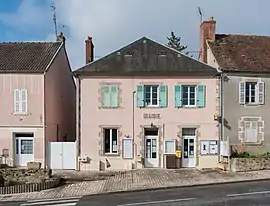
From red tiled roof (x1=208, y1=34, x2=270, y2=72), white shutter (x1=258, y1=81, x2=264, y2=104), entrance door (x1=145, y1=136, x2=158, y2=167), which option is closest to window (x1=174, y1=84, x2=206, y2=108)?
red tiled roof (x1=208, y1=34, x2=270, y2=72)

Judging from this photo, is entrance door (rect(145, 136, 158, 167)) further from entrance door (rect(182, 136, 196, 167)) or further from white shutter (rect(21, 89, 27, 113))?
white shutter (rect(21, 89, 27, 113))

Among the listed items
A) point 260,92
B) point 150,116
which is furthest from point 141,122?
point 260,92

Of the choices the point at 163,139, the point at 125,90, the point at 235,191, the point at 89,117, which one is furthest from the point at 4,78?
the point at 235,191

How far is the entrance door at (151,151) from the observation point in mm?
26438

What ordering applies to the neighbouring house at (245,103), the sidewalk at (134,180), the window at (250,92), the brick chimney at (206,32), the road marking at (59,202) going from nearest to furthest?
the road marking at (59,202) → the sidewalk at (134,180) → the neighbouring house at (245,103) → the window at (250,92) → the brick chimney at (206,32)

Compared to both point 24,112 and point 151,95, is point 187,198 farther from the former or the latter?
point 24,112

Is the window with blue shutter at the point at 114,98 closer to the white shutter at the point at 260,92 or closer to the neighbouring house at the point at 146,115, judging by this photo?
the neighbouring house at the point at 146,115

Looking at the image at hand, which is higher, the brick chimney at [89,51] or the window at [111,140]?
the brick chimney at [89,51]

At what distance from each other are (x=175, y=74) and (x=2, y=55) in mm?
11693

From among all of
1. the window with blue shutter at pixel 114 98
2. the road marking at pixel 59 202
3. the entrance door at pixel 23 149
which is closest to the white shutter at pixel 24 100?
the entrance door at pixel 23 149

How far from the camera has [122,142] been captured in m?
26.3

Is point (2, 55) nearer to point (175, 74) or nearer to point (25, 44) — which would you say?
point (25, 44)

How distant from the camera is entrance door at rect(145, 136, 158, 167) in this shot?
26.4 m

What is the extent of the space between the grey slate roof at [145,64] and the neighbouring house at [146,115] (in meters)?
0.06
